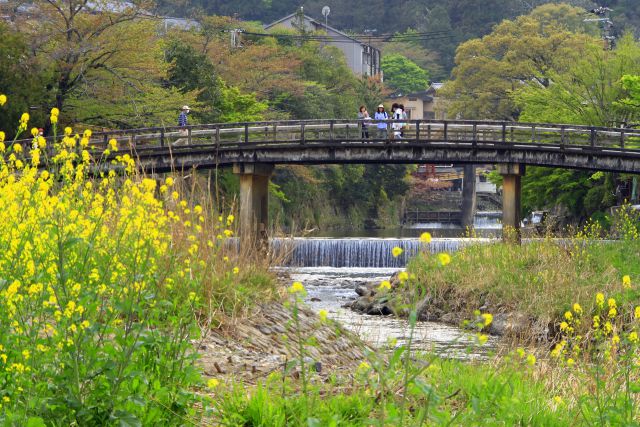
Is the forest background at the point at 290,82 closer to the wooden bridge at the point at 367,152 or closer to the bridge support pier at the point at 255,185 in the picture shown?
the wooden bridge at the point at 367,152

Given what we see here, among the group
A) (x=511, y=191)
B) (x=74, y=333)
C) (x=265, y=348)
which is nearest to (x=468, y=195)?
(x=511, y=191)

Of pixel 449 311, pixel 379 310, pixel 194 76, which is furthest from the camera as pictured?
pixel 194 76

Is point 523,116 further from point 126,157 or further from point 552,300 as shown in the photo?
point 126,157

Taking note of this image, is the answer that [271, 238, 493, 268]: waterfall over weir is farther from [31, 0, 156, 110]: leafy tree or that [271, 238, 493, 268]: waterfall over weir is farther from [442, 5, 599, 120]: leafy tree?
[442, 5, 599, 120]: leafy tree

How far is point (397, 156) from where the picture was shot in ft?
127

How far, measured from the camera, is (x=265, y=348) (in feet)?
38.4

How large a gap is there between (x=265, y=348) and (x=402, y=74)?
10114 centimetres

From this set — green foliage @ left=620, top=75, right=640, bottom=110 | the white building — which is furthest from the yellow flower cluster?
the white building

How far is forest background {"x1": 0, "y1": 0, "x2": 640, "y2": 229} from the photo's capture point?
41125 mm

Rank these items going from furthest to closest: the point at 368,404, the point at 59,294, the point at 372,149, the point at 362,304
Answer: the point at 372,149 → the point at 362,304 → the point at 368,404 → the point at 59,294

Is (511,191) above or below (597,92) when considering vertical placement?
below

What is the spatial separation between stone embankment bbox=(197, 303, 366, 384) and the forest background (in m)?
16.8

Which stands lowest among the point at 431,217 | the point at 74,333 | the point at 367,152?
the point at 431,217

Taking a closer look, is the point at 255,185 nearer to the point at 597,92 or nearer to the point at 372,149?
the point at 372,149
